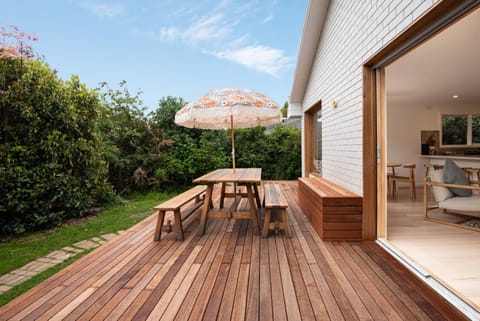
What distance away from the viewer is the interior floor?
1.90 meters

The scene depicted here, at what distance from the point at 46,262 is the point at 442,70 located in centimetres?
647

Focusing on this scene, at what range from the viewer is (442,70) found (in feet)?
13.5

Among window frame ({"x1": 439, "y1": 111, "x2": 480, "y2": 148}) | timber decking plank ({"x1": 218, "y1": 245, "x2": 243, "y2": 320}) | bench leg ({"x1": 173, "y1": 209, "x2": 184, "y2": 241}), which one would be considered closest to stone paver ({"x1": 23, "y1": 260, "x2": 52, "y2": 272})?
bench leg ({"x1": 173, "y1": 209, "x2": 184, "y2": 241})

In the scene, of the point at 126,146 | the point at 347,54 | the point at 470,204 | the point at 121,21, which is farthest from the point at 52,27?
the point at 470,204

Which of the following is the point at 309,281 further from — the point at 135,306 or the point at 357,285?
the point at 135,306

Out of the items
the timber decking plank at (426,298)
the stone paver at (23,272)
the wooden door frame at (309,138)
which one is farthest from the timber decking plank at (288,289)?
the wooden door frame at (309,138)

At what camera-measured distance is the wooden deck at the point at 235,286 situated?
5.43 feet

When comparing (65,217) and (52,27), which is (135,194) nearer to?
(65,217)

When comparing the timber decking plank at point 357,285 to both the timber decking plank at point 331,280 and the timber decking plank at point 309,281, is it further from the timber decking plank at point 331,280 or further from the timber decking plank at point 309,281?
the timber decking plank at point 309,281

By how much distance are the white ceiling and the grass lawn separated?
202 inches

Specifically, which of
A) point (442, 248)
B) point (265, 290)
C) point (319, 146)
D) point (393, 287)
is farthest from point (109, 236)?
point (319, 146)

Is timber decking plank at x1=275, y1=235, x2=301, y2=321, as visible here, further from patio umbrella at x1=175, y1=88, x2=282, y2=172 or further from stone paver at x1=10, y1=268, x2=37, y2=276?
stone paver at x1=10, y1=268, x2=37, y2=276

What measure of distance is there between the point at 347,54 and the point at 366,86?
2.80 feet

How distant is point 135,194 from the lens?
21.8 ft
